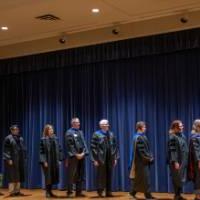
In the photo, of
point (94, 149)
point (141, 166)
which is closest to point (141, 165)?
point (141, 166)

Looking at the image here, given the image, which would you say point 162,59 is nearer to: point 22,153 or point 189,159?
point 189,159

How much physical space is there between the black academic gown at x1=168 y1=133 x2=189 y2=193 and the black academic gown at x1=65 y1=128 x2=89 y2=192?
83.2 inches

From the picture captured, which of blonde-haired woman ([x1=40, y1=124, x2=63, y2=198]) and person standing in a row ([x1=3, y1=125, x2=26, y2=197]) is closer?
blonde-haired woman ([x1=40, y1=124, x2=63, y2=198])

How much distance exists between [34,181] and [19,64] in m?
3.12

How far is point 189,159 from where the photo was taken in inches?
320

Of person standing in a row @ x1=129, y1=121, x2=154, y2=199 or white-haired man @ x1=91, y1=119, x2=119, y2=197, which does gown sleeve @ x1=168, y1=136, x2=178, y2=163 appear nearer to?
person standing in a row @ x1=129, y1=121, x2=154, y2=199

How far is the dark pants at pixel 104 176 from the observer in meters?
9.22

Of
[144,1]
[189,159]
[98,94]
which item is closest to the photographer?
[189,159]

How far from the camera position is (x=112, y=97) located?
10.9 m

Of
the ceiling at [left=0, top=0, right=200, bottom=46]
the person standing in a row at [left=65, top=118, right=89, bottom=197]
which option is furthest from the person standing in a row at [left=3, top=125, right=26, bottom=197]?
the ceiling at [left=0, top=0, right=200, bottom=46]

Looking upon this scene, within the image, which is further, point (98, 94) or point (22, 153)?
point (98, 94)

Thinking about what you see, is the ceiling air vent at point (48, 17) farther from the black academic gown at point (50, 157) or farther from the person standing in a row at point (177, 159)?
the person standing in a row at point (177, 159)

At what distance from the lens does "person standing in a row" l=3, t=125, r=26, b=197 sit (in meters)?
9.86

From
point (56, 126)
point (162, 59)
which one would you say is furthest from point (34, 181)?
point (162, 59)
